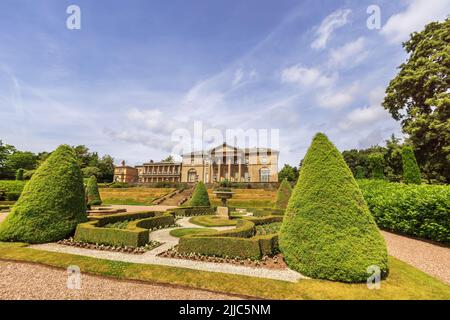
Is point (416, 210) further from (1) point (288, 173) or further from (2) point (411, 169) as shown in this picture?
(1) point (288, 173)

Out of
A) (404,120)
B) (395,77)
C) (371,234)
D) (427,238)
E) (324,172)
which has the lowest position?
(427,238)

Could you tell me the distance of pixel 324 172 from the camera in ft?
22.7

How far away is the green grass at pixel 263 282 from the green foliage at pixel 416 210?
531 centimetres

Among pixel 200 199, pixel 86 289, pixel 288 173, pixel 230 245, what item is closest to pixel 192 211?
pixel 200 199

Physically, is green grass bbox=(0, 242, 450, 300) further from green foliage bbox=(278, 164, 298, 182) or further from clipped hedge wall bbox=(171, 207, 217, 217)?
green foliage bbox=(278, 164, 298, 182)

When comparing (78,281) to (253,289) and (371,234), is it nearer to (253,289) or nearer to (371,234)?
(253,289)

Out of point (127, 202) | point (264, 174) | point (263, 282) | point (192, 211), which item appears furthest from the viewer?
point (264, 174)

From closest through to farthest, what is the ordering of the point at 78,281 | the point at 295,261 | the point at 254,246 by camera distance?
the point at 78,281, the point at 295,261, the point at 254,246

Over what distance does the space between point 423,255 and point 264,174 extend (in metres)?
50.3

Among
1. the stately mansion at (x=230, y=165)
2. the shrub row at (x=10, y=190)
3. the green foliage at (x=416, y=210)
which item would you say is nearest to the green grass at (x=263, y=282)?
the green foliage at (x=416, y=210)

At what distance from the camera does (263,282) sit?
5.92m

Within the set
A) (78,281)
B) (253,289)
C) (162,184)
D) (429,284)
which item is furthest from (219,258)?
(162,184)

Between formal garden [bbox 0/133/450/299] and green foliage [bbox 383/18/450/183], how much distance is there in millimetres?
11906
